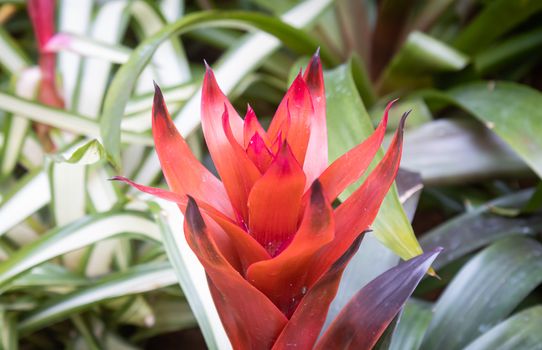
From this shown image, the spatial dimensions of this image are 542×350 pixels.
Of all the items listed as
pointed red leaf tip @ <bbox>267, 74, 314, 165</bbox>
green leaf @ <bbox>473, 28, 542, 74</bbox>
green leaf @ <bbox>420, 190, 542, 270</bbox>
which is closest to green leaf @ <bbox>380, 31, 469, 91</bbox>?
green leaf @ <bbox>473, 28, 542, 74</bbox>

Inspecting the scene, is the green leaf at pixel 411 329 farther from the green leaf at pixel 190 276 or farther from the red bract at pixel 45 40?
the red bract at pixel 45 40

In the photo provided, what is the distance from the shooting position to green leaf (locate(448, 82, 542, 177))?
758 millimetres

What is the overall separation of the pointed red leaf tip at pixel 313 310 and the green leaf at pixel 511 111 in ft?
1.41

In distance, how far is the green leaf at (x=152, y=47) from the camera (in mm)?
616

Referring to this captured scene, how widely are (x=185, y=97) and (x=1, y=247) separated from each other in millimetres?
356

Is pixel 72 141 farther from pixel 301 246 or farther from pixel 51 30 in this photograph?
pixel 301 246

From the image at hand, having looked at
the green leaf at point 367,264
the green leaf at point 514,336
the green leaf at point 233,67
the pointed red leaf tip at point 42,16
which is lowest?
the green leaf at point 514,336

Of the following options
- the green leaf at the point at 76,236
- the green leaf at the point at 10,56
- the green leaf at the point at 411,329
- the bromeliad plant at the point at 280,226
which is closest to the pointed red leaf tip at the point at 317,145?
the bromeliad plant at the point at 280,226

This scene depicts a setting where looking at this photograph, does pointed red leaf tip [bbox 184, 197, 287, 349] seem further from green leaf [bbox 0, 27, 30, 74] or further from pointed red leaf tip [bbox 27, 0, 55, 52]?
green leaf [bbox 0, 27, 30, 74]

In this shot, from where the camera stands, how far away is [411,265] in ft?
1.45

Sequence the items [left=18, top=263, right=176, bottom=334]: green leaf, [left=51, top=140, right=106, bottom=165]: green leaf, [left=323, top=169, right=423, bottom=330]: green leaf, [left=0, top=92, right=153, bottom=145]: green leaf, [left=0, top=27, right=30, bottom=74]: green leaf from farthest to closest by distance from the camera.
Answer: [left=0, top=27, right=30, bottom=74]: green leaf → [left=0, top=92, right=153, bottom=145]: green leaf → [left=18, top=263, right=176, bottom=334]: green leaf → [left=323, top=169, right=423, bottom=330]: green leaf → [left=51, top=140, right=106, bottom=165]: green leaf

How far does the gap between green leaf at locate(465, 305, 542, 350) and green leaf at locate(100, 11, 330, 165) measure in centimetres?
43

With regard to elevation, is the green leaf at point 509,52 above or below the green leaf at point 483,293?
above

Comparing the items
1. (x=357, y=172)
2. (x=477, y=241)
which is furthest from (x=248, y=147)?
(x=477, y=241)
